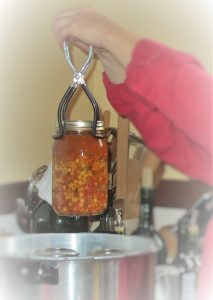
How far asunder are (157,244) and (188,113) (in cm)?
15

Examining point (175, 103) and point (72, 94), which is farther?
point (72, 94)

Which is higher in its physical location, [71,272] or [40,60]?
[40,60]

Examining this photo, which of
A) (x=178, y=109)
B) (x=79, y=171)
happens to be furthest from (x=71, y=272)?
(x=178, y=109)

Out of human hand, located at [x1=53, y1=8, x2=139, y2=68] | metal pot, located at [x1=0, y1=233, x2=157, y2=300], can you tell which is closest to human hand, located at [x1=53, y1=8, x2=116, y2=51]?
human hand, located at [x1=53, y1=8, x2=139, y2=68]

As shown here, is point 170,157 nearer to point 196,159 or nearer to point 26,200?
point 196,159

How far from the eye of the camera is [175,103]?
54cm

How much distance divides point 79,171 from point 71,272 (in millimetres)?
120

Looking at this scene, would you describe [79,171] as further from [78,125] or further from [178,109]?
[178,109]

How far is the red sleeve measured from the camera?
54 centimetres

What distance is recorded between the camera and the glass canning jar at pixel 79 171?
2.10 feet

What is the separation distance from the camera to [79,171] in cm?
64

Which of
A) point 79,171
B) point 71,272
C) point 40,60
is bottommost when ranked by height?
point 71,272

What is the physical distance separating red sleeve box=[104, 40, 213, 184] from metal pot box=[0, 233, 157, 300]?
0.35 feet

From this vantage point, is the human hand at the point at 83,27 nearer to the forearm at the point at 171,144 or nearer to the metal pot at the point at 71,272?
the forearm at the point at 171,144
